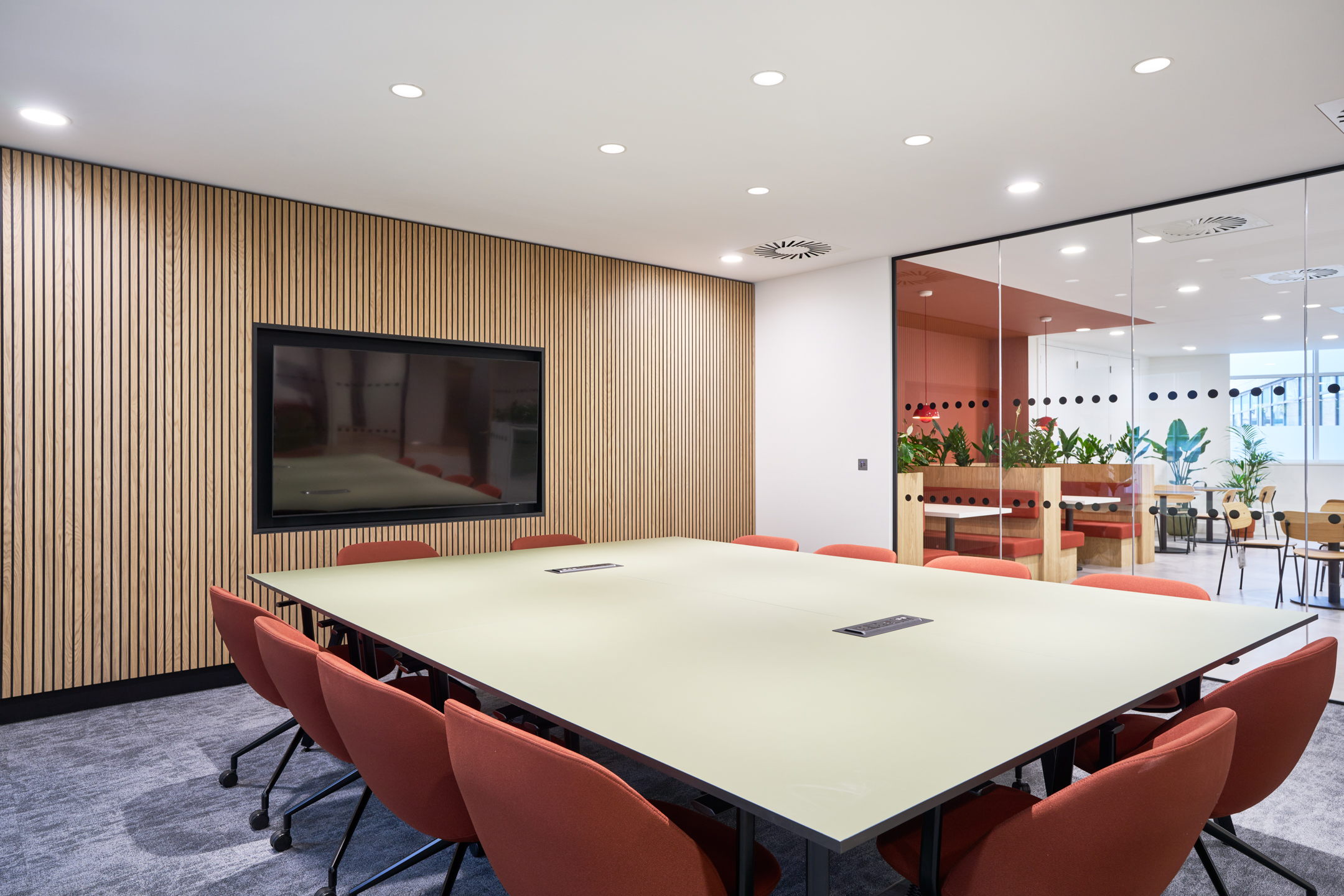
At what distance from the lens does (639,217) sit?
539cm

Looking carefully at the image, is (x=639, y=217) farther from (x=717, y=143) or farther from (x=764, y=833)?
(x=764, y=833)

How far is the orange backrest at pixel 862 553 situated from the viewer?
4363 millimetres

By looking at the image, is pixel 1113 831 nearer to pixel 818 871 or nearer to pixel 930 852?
pixel 930 852

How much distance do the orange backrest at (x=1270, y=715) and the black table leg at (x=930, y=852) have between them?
79 cm

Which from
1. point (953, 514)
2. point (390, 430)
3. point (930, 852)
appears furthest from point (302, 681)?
point (953, 514)

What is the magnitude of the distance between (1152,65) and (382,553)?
4.40 meters

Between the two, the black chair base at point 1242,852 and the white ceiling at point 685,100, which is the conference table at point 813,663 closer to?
the black chair base at point 1242,852

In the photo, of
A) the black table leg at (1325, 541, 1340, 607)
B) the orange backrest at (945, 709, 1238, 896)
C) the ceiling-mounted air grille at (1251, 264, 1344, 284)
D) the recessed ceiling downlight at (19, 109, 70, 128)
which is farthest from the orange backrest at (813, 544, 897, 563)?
the recessed ceiling downlight at (19, 109, 70, 128)

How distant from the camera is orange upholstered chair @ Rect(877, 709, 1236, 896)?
1.40 metres

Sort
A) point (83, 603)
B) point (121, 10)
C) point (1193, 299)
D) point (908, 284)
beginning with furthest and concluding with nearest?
1. point (908, 284)
2. point (1193, 299)
3. point (83, 603)
4. point (121, 10)

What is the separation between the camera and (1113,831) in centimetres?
140

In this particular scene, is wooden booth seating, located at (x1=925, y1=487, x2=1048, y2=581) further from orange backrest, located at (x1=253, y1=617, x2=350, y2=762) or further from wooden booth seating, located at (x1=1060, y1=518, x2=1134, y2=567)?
orange backrest, located at (x1=253, y1=617, x2=350, y2=762)

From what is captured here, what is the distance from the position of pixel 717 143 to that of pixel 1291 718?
3348 millimetres

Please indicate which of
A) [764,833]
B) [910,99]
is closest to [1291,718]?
[764,833]
